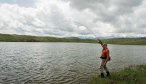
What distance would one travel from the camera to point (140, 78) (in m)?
19.8

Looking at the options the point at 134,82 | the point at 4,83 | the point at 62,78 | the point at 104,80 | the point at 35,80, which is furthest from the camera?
the point at 62,78

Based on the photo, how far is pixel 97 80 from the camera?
66.9 feet

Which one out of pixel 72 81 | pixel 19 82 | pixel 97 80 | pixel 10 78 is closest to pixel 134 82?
pixel 97 80

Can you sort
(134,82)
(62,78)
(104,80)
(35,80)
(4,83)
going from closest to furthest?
1. (134,82)
2. (104,80)
3. (4,83)
4. (35,80)
5. (62,78)

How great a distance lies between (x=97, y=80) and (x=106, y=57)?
2517mm

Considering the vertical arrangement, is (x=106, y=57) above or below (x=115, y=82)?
above

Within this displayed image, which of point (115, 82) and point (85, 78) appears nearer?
point (115, 82)

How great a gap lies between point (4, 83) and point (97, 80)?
9909mm

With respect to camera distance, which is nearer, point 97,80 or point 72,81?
point 97,80

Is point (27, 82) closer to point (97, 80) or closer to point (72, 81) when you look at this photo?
point (72, 81)

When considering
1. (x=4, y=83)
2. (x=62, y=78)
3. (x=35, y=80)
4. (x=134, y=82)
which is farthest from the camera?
(x=62, y=78)

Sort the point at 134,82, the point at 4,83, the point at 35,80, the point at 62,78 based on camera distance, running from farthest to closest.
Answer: the point at 62,78
the point at 35,80
the point at 4,83
the point at 134,82

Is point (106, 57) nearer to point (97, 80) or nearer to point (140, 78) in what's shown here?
point (97, 80)

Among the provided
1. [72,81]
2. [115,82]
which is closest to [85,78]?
[72,81]
